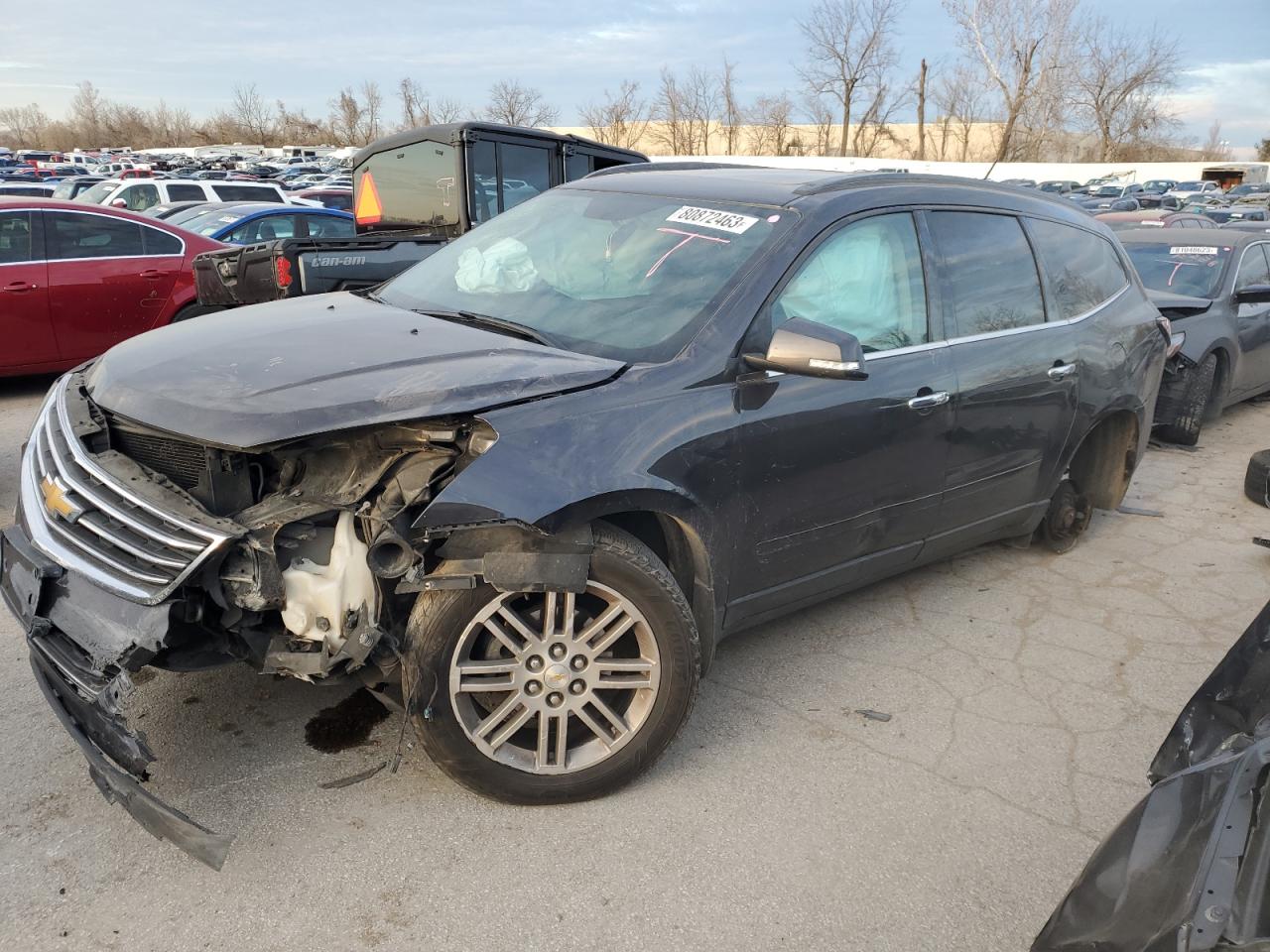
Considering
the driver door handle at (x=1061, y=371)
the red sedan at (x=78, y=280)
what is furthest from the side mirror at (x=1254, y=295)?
the red sedan at (x=78, y=280)

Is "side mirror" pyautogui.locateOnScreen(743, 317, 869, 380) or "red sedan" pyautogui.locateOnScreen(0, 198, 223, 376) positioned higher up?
"side mirror" pyautogui.locateOnScreen(743, 317, 869, 380)

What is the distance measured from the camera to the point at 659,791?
10.1ft

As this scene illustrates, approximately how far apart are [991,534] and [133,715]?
3.55 metres

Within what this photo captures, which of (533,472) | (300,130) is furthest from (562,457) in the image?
(300,130)

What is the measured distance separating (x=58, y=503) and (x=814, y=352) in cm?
224

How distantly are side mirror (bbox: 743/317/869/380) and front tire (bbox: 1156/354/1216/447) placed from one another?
5.97 metres

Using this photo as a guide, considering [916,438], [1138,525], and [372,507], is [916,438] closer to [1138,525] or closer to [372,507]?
[372,507]

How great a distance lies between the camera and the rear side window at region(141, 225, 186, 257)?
8.52m

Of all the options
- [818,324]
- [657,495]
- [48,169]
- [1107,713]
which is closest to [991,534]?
[1107,713]

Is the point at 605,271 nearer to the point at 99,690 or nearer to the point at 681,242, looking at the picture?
the point at 681,242

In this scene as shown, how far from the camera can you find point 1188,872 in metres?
1.67

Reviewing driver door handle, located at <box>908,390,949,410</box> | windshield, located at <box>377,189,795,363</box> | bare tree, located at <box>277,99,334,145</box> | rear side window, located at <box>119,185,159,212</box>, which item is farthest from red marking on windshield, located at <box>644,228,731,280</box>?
bare tree, located at <box>277,99,334,145</box>

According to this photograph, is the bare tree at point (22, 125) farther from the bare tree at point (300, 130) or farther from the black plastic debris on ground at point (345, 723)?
the black plastic debris on ground at point (345, 723)

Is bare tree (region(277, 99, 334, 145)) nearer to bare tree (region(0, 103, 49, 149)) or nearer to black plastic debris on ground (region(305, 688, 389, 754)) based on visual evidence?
bare tree (region(0, 103, 49, 149))
